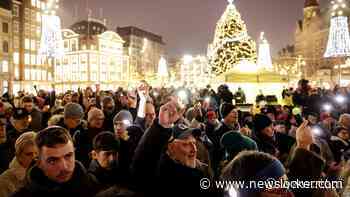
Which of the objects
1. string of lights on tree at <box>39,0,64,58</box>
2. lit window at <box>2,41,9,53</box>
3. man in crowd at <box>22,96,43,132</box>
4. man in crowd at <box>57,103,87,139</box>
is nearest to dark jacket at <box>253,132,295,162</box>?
man in crowd at <box>57,103,87,139</box>

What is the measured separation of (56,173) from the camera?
119 inches

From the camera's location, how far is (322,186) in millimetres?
3451

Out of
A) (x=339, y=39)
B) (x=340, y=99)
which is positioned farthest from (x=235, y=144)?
(x=339, y=39)

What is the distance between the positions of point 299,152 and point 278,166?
5.95 feet

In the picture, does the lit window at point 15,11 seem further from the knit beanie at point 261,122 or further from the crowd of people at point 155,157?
the knit beanie at point 261,122

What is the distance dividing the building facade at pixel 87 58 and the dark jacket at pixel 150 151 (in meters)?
78.5

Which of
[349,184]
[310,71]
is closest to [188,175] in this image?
[349,184]

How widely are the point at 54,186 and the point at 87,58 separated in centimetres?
8174

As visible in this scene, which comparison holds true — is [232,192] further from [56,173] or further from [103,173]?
Result: [103,173]

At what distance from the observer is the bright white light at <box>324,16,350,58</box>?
1900cm

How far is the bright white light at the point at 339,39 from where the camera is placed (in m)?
19.0

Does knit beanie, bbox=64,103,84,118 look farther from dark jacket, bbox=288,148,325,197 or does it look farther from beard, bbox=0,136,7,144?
dark jacket, bbox=288,148,325,197

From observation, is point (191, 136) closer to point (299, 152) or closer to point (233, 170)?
point (299, 152)

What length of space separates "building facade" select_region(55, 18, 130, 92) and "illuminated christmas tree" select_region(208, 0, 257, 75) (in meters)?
60.6
